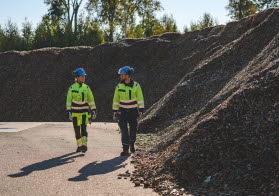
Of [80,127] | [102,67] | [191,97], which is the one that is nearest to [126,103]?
[80,127]

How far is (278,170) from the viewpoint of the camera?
248 inches

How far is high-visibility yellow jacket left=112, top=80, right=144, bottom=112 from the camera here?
10.7m

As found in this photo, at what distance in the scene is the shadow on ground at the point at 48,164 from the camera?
8070 millimetres

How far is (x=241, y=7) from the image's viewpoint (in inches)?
1975

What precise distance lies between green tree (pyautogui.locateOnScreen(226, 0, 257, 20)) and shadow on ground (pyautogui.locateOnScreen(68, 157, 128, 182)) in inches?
1703

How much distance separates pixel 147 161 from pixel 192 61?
17613 mm

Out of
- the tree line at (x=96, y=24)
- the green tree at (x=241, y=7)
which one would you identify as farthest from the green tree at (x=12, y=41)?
the green tree at (x=241, y=7)

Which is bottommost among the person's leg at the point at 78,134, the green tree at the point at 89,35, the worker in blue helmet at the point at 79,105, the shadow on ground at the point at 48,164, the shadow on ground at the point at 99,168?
the shadow on ground at the point at 99,168

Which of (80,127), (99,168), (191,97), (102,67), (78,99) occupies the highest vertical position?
(102,67)

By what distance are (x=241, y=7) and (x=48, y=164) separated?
1800 inches

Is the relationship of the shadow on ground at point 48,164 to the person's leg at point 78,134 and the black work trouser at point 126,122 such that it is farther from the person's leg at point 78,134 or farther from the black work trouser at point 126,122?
the black work trouser at point 126,122

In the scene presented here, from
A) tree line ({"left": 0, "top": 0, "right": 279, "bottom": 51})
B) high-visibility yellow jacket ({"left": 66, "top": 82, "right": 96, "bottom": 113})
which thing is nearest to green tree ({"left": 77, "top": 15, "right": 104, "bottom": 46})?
tree line ({"left": 0, "top": 0, "right": 279, "bottom": 51})

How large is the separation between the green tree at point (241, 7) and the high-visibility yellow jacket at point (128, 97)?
136 feet

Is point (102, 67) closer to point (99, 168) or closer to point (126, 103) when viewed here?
point (126, 103)
